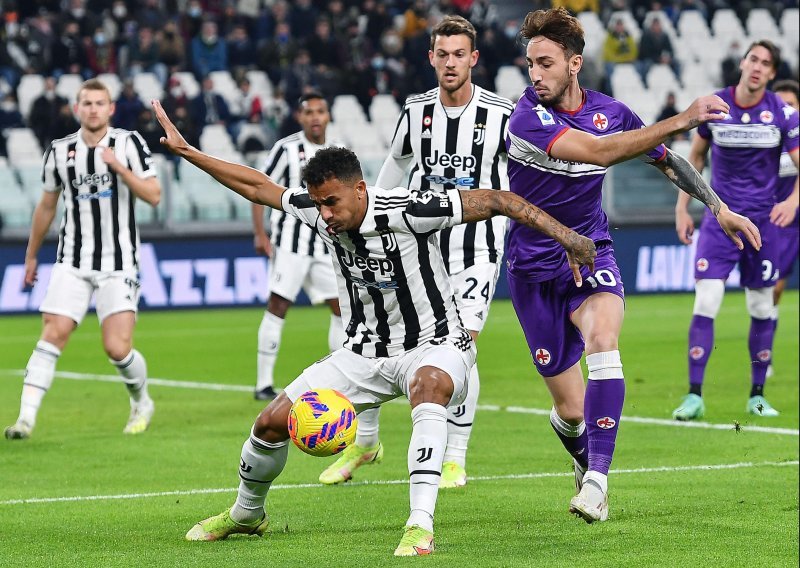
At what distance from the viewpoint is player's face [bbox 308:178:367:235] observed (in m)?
5.86

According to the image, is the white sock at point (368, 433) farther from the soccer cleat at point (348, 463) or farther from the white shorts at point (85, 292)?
the white shorts at point (85, 292)

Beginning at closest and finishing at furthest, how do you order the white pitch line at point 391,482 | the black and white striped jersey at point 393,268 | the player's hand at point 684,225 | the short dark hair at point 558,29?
1. the black and white striped jersey at point 393,268
2. the short dark hair at point 558,29
3. the white pitch line at point 391,482
4. the player's hand at point 684,225

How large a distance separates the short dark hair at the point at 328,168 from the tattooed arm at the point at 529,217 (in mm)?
489

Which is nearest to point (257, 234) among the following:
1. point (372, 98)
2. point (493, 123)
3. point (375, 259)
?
point (493, 123)

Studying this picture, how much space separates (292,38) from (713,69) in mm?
7992

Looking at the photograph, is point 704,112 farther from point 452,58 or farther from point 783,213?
point 783,213

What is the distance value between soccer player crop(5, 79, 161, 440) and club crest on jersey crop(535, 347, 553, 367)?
3784mm

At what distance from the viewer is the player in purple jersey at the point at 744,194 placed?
33.1ft

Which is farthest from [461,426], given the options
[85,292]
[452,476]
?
[85,292]

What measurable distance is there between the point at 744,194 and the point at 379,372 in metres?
5.05

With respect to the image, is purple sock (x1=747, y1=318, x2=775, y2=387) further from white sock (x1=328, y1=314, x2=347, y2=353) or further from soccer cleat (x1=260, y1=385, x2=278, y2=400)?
soccer cleat (x1=260, y1=385, x2=278, y2=400)

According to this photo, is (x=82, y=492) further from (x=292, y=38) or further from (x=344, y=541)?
(x=292, y=38)

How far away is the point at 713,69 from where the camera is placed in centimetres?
2716

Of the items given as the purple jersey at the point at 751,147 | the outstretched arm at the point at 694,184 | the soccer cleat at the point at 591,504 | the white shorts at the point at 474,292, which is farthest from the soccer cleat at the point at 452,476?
the purple jersey at the point at 751,147
